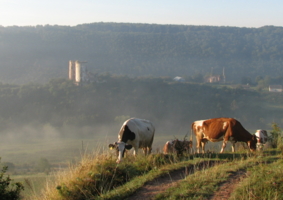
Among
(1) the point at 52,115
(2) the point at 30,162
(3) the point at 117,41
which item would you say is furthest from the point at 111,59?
(2) the point at 30,162

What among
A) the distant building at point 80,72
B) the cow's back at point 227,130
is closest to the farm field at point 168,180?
the cow's back at point 227,130

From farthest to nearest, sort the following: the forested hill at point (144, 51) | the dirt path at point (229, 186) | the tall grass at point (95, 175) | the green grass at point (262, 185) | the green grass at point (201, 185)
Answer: the forested hill at point (144, 51)
the tall grass at point (95, 175)
the green grass at point (201, 185)
the dirt path at point (229, 186)
the green grass at point (262, 185)

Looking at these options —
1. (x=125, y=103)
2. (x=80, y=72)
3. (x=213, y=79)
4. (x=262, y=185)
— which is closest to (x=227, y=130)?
(x=262, y=185)

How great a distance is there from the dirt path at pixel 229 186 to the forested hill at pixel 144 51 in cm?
9514

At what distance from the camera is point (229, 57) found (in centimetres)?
13212

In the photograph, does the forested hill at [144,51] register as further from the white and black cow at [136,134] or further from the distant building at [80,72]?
the white and black cow at [136,134]

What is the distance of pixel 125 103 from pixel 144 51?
58.5 m

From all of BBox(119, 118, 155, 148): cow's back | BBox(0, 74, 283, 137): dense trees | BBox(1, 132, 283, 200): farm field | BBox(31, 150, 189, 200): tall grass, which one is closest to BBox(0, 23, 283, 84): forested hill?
BBox(0, 74, 283, 137): dense trees

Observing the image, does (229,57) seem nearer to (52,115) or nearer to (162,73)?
(162,73)

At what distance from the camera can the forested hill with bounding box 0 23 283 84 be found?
4242 inches

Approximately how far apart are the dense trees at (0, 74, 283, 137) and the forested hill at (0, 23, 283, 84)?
23.3m

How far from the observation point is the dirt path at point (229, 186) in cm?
617

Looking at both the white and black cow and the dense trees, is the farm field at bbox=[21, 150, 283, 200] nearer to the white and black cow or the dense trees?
the white and black cow

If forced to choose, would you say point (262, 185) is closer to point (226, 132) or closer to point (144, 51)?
point (226, 132)
